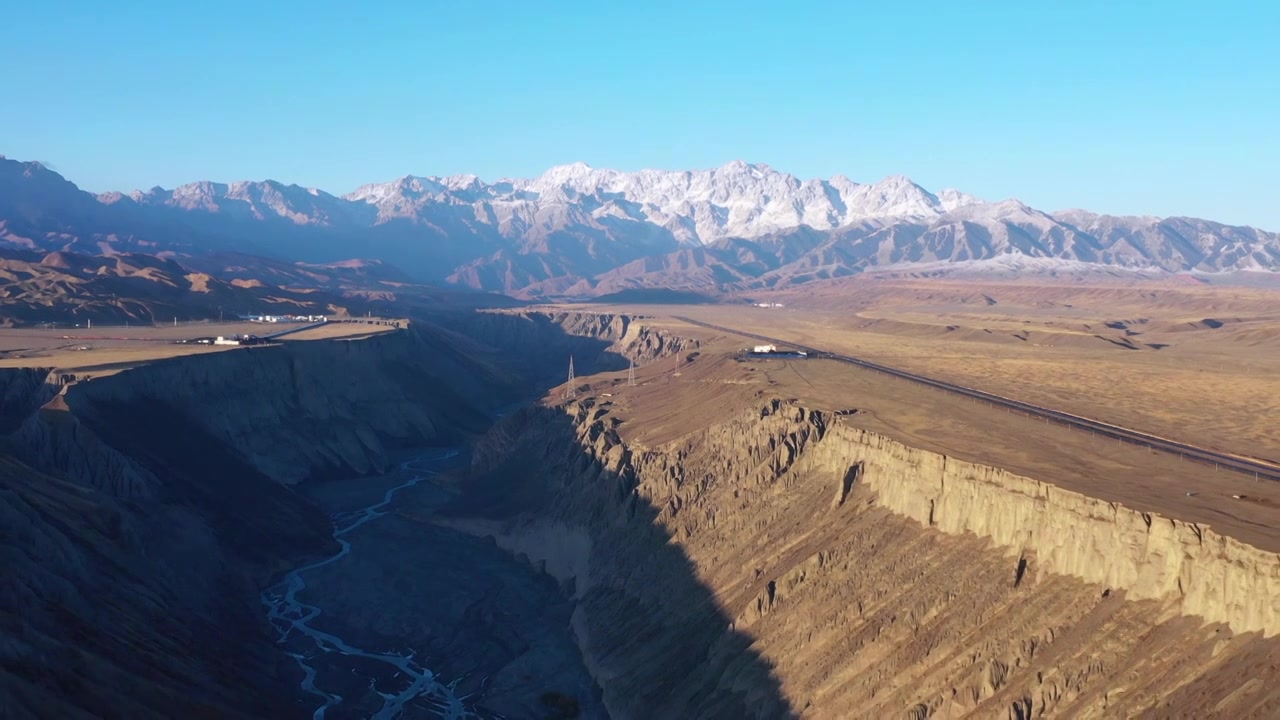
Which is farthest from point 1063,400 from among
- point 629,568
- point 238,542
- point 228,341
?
point 228,341

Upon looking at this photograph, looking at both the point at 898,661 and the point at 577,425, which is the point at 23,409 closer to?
the point at 577,425

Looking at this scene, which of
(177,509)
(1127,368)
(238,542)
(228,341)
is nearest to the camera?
(177,509)

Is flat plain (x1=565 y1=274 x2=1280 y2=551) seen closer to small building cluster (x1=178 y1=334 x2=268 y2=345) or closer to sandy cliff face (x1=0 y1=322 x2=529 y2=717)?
sandy cliff face (x1=0 y1=322 x2=529 y2=717)

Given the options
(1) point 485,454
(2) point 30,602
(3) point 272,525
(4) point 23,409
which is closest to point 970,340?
(1) point 485,454

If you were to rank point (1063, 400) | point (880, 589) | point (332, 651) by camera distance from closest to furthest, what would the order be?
point (880, 589), point (332, 651), point (1063, 400)

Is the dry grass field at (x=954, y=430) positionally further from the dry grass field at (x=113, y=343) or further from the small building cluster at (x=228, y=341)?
the dry grass field at (x=113, y=343)

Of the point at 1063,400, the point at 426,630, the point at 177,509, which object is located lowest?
the point at 426,630

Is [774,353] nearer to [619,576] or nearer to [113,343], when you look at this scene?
[619,576]
